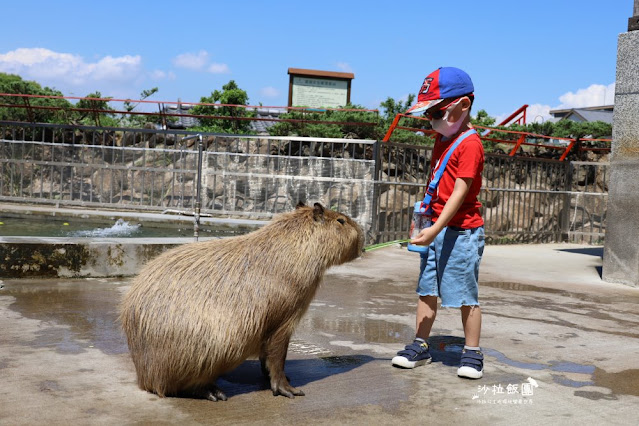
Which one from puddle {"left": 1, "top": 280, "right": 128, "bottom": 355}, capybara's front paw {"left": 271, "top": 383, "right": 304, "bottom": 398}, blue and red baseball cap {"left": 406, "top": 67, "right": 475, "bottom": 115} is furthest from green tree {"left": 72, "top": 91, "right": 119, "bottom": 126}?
capybara's front paw {"left": 271, "top": 383, "right": 304, "bottom": 398}

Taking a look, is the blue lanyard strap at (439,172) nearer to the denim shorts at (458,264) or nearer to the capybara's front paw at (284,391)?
the denim shorts at (458,264)

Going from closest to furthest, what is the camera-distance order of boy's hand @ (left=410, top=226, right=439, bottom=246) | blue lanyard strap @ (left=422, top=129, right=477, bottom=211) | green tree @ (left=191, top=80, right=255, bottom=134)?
boy's hand @ (left=410, top=226, right=439, bottom=246)
blue lanyard strap @ (left=422, top=129, right=477, bottom=211)
green tree @ (left=191, top=80, right=255, bottom=134)

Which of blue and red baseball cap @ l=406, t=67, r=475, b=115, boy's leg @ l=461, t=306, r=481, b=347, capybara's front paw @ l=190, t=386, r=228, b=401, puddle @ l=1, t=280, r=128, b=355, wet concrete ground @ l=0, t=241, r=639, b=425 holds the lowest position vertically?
puddle @ l=1, t=280, r=128, b=355

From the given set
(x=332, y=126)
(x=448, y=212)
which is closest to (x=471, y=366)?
(x=448, y=212)

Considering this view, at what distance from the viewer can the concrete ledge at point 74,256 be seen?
6457 millimetres

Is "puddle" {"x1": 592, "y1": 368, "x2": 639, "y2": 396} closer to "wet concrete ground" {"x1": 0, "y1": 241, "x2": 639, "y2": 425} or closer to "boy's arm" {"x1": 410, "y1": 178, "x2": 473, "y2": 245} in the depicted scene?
"wet concrete ground" {"x1": 0, "y1": 241, "x2": 639, "y2": 425}

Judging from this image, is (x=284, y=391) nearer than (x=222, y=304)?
No

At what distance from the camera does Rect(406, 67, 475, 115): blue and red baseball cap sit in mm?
4164

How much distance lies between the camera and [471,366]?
4055 mm

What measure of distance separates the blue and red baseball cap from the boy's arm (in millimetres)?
524

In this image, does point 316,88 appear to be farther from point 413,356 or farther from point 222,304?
point 222,304

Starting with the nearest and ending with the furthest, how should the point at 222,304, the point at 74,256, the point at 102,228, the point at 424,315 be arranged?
the point at 222,304 < the point at 424,315 < the point at 74,256 < the point at 102,228

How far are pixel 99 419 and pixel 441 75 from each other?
2745 mm

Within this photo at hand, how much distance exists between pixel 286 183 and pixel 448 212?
7080 millimetres
